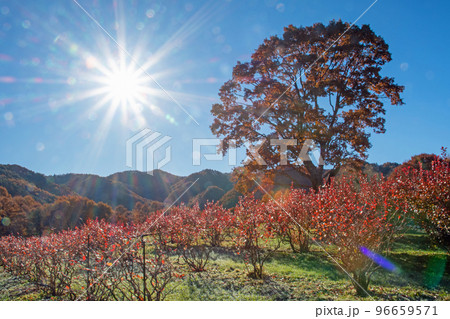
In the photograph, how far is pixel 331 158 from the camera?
1536 centimetres

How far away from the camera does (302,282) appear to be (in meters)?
6.57

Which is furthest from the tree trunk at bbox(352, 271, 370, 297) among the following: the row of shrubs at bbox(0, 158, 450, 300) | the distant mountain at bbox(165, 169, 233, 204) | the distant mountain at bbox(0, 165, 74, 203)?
the distant mountain at bbox(0, 165, 74, 203)

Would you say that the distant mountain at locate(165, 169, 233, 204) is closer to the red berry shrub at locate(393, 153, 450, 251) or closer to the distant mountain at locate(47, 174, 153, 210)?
the distant mountain at locate(47, 174, 153, 210)

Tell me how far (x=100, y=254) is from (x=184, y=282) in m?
2.83

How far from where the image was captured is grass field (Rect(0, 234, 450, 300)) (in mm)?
5598

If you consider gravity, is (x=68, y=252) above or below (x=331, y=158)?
below

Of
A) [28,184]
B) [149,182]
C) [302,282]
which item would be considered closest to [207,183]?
[149,182]

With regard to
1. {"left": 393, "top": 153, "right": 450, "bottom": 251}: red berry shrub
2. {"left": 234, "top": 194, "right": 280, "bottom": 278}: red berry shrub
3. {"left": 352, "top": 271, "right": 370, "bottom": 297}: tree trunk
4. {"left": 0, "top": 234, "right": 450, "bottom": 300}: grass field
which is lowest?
{"left": 0, "top": 234, "right": 450, "bottom": 300}: grass field

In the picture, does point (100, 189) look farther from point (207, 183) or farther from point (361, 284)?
point (361, 284)

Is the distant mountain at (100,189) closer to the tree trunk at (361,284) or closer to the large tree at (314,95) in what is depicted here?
the large tree at (314,95)

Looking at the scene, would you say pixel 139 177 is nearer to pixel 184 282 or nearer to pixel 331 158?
pixel 331 158

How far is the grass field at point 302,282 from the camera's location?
560cm

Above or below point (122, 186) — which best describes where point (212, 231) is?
below

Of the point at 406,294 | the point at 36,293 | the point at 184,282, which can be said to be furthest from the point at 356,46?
the point at 36,293
